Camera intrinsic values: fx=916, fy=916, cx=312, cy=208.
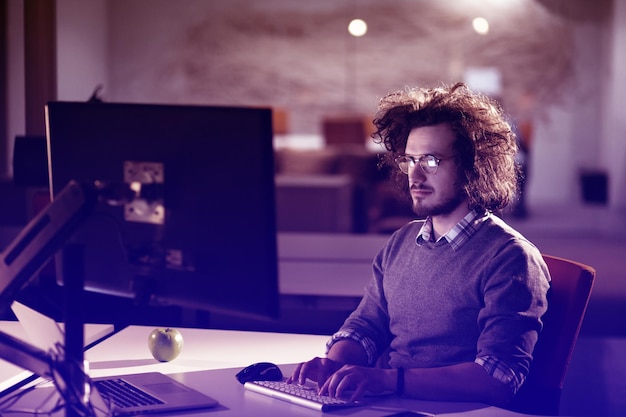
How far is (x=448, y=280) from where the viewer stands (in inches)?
72.7

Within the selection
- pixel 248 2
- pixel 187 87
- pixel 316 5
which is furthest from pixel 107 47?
pixel 316 5

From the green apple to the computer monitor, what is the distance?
1.06 ft

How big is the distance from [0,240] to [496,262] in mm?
2703

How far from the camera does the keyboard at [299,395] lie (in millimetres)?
1604

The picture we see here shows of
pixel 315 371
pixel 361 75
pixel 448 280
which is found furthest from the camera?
pixel 361 75

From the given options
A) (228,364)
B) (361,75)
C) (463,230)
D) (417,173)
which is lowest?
(228,364)

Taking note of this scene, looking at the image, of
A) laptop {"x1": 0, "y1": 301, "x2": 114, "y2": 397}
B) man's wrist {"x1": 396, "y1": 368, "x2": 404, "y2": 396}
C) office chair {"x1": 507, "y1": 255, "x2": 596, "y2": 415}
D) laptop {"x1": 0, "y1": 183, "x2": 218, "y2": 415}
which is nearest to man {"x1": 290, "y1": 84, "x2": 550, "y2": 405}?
man's wrist {"x1": 396, "y1": 368, "x2": 404, "y2": 396}

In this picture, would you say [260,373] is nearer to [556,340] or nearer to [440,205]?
[440,205]

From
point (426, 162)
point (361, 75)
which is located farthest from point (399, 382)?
point (361, 75)

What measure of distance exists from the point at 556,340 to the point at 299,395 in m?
0.57

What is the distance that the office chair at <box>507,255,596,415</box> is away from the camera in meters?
1.87

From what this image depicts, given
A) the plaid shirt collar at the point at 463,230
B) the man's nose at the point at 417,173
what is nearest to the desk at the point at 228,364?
the plaid shirt collar at the point at 463,230

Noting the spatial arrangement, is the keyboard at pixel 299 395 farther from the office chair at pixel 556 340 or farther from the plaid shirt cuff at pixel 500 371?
the office chair at pixel 556 340

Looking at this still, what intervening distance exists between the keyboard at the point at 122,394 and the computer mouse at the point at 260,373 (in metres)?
0.19
